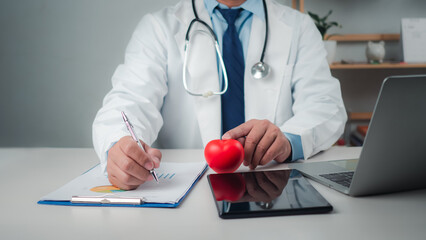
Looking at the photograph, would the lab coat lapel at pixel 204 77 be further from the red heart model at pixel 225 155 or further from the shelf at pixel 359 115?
the shelf at pixel 359 115

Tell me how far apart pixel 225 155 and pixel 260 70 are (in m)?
0.60

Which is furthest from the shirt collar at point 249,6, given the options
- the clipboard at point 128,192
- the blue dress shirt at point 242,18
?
the clipboard at point 128,192

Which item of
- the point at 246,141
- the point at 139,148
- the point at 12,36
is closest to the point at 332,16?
the point at 246,141

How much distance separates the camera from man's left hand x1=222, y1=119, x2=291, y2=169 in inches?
29.8

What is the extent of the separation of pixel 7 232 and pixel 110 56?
188 centimetres

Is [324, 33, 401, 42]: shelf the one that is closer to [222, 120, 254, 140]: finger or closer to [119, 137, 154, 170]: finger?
[222, 120, 254, 140]: finger

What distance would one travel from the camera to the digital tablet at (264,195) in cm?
49

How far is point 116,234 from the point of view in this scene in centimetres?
46

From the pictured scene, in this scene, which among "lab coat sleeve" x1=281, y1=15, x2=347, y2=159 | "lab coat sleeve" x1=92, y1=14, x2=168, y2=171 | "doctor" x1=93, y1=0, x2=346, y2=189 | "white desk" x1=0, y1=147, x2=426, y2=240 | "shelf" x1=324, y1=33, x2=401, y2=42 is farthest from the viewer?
"shelf" x1=324, y1=33, x2=401, y2=42

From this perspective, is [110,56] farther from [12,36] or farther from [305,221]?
[305,221]

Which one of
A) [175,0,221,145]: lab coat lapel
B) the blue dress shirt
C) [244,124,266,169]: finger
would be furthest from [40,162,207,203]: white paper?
the blue dress shirt

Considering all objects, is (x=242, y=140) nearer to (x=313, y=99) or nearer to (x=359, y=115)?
(x=313, y=99)

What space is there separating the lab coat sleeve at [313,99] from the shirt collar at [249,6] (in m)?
0.18

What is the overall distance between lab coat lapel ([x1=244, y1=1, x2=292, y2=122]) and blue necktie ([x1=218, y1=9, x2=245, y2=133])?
2 cm
